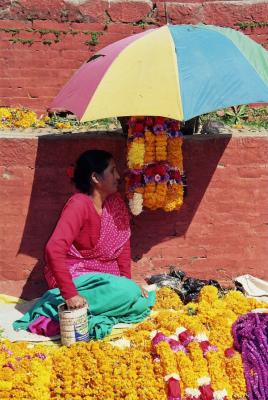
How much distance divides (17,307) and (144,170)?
1532mm

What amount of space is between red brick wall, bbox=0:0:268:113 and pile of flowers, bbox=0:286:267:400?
3857 millimetres

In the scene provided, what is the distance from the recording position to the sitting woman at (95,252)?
156 inches

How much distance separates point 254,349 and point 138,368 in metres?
0.74

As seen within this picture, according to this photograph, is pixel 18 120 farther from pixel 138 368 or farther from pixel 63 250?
pixel 138 368

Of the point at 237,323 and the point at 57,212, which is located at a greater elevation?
the point at 57,212

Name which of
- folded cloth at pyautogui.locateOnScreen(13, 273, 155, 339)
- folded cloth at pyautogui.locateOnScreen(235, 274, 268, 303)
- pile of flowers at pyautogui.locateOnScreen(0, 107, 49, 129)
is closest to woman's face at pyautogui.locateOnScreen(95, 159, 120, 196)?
folded cloth at pyautogui.locateOnScreen(13, 273, 155, 339)

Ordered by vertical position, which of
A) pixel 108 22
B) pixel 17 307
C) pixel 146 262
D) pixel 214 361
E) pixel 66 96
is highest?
pixel 108 22

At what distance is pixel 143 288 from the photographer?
445cm

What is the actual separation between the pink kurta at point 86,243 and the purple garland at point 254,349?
41.8 inches

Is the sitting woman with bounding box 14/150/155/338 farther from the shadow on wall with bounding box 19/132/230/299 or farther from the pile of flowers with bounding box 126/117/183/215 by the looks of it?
the shadow on wall with bounding box 19/132/230/299

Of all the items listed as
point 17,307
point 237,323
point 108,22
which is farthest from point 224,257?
point 108,22

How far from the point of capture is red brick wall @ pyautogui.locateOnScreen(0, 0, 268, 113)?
6.64 metres

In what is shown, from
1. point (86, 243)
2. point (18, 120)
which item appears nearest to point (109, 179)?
point (86, 243)

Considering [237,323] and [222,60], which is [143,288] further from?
[222,60]
